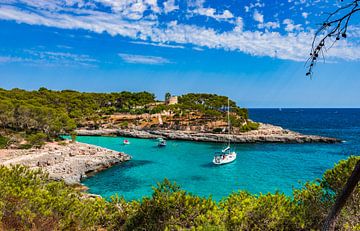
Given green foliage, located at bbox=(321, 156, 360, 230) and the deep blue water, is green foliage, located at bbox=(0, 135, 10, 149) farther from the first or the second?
green foliage, located at bbox=(321, 156, 360, 230)

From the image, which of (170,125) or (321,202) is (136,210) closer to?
(321,202)

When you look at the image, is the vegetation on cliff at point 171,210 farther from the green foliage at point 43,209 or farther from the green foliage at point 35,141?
the green foliage at point 35,141

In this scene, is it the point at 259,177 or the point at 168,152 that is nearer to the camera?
the point at 259,177

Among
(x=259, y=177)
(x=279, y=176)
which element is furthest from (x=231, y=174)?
(x=279, y=176)

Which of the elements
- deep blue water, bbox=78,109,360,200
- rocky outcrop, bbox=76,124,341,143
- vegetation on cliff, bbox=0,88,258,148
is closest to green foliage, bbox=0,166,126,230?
deep blue water, bbox=78,109,360,200

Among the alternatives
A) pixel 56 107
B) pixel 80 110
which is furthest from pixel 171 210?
pixel 80 110

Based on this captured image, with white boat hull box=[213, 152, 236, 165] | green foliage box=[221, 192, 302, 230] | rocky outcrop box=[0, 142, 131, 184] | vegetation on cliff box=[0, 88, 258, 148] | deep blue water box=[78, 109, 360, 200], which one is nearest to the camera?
green foliage box=[221, 192, 302, 230]

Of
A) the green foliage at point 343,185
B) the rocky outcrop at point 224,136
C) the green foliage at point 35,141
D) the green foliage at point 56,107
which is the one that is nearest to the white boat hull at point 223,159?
the rocky outcrop at point 224,136
